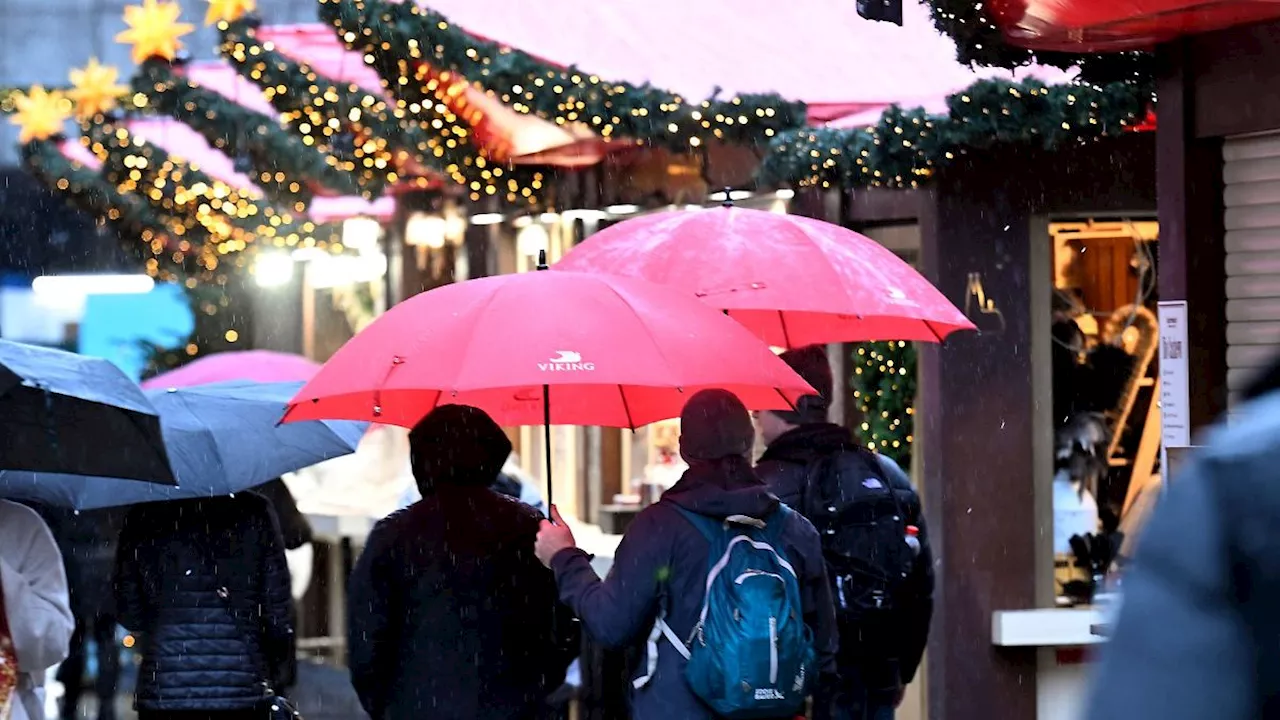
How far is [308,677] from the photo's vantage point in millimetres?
16938

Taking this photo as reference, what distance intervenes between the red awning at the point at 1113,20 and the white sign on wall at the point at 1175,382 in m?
0.99

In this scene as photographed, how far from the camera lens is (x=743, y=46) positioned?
13641mm

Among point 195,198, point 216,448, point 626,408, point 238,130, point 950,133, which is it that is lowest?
point 216,448

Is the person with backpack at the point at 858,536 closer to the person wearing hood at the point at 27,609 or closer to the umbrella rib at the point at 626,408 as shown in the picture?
the umbrella rib at the point at 626,408

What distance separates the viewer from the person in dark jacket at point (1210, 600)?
68.2 inches

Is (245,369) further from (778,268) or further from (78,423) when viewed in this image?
(78,423)

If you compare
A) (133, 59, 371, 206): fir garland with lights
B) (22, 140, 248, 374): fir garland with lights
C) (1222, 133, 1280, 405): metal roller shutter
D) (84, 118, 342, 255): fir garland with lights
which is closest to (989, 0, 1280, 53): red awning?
(1222, 133, 1280, 405): metal roller shutter

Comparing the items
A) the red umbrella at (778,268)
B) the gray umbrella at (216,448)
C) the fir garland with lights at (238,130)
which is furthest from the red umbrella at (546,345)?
the fir garland with lights at (238,130)

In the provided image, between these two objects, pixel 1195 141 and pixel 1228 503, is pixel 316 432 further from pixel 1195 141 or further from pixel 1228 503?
pixel 1228 503

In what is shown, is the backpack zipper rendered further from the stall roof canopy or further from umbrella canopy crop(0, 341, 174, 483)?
the stall roof canopy

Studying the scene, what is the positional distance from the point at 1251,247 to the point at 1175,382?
56 centimetres

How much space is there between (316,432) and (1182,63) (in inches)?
146

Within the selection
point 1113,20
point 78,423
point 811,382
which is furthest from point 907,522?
point 78,423

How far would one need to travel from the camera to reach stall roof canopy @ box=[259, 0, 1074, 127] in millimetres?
12555
